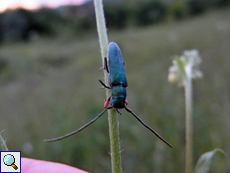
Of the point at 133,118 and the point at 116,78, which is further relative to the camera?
the point at 133,118

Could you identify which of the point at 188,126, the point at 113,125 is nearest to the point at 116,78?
the point at 113,125

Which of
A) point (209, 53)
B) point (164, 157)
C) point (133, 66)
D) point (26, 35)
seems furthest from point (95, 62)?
point (26, 35)

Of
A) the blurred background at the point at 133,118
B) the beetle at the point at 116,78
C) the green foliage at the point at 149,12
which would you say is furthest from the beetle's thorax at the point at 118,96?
the green foliage at the point at 149,12

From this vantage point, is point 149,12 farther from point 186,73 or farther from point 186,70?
point 186,73

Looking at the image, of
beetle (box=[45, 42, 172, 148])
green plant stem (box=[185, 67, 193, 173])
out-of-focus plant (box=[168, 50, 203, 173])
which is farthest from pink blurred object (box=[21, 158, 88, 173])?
out-of-focus plant (box=[168, 50, 203, 173])

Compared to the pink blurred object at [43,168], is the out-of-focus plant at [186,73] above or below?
above

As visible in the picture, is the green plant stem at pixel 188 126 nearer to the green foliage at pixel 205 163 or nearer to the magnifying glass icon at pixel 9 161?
the green foliage at pixel 205 163

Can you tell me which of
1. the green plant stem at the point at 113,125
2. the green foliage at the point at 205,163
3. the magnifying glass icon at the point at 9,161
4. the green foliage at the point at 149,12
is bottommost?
the green foliage at the point at 205,163

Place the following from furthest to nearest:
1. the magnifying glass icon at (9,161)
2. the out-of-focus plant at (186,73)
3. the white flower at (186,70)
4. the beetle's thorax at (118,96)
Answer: the white flower at (186,70) → the out-of-focus plant at (186,73) → the magnifying glass icon at (9,161) → the beetle's thorax at (118,96)

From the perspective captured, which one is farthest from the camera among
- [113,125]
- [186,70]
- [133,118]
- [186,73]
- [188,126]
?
[133,118]

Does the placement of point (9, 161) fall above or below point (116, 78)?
below

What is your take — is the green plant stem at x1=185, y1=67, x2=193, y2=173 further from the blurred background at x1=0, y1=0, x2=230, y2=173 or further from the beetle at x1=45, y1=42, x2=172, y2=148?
Result: the blurred background at x1=0, y1=0, x2=230, y2=173
